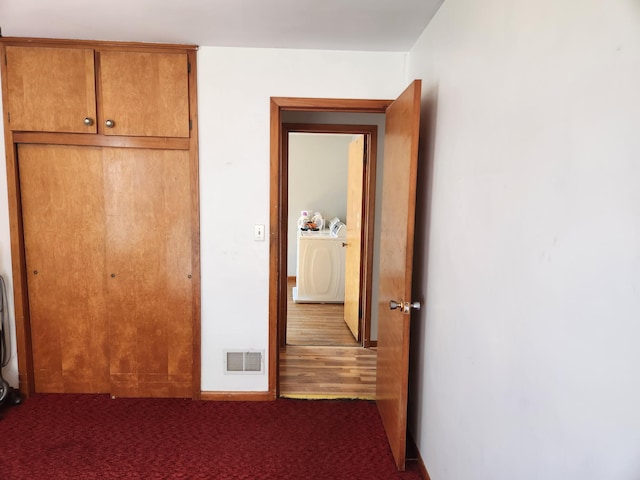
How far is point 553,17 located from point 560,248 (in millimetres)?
573

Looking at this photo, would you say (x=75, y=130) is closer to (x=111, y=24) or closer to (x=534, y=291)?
(x=111, y=24)

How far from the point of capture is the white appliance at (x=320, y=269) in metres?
5.08

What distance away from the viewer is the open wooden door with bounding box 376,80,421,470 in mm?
1927

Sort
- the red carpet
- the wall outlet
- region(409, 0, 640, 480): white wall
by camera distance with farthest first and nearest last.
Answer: the wall outlet
the red carpet
region(409, 0, 640, 480): white wall

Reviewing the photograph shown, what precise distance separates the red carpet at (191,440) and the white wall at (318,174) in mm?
3825

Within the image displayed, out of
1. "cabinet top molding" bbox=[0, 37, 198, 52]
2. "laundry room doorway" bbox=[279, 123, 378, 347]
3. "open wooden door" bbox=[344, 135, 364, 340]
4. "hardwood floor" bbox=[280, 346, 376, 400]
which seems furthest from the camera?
"open wooden door" bbox=[344, 135, 364, 340]

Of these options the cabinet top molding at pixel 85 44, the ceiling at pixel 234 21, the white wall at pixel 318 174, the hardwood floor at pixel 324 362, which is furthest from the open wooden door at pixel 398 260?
the white wall at pixel 318 174

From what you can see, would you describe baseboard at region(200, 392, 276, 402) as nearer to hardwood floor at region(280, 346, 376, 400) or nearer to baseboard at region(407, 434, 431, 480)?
hardwood floor at region(280, 346, 376, 400)

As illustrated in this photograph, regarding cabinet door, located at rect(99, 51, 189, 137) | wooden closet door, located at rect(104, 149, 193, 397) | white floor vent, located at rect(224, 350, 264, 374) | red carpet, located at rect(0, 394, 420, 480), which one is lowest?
red carpet, located at rect(0, 394, 420, 480)

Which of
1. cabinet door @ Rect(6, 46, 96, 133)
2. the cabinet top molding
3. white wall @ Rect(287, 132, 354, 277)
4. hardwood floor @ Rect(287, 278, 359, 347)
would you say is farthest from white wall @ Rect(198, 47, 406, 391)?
white wall @ Rect(287, 132, 354, 277)

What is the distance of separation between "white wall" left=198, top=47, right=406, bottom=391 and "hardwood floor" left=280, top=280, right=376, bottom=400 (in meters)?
0.59

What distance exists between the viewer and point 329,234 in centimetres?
525

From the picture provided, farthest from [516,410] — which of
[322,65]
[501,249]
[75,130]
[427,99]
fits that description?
[75,130]

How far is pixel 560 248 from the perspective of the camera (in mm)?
966
